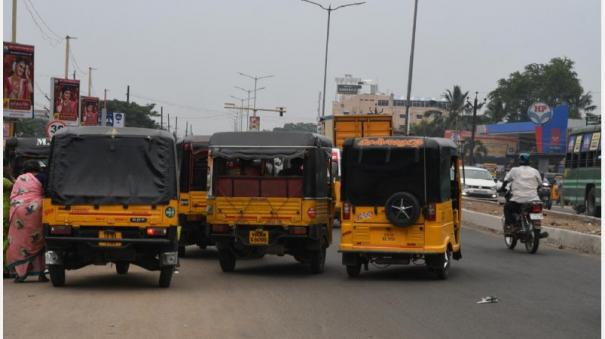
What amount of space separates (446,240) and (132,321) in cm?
598

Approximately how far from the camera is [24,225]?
13367 millimetres

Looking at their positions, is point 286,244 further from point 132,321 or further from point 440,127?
point 440,127

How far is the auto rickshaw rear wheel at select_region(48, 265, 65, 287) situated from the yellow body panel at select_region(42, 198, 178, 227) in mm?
607

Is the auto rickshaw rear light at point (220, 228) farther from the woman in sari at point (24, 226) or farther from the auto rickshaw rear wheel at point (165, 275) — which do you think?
the woman in sari at point (24, 226)

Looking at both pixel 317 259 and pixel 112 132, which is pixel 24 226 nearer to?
pixel 112 132

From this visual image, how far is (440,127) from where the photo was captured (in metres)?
118

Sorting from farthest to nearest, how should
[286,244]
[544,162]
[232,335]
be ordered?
[544,162] → [286,244] → [232,335]

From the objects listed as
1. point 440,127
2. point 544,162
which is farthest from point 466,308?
point 440,127

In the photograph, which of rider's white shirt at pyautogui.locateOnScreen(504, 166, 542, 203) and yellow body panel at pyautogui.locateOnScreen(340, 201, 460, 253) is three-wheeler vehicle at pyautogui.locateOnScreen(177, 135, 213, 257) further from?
rider's white shirt at pyautogui.locateOnScreen(504, 166, 542, 203)

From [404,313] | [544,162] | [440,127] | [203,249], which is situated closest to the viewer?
[404,313]

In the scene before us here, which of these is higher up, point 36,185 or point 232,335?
point 36,185

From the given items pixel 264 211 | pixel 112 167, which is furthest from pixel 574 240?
pixel 112 167

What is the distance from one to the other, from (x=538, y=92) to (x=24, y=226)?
109 metres

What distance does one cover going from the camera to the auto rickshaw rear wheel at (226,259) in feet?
52.0
